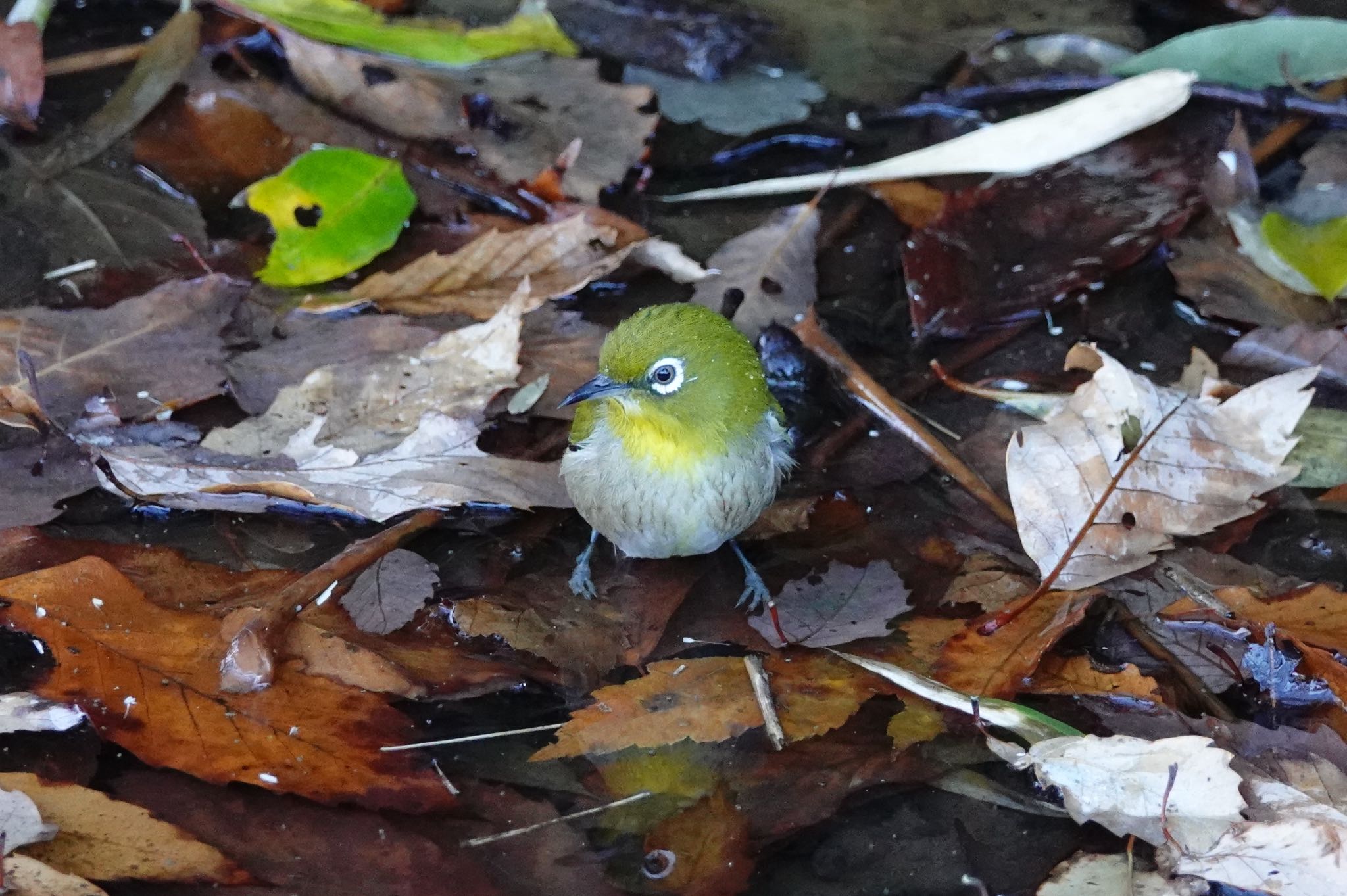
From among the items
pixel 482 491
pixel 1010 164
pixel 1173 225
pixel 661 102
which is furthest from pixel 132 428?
pixel 1173 225

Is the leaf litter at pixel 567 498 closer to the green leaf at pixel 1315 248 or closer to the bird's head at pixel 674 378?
the green leaf at pixel 1315 248

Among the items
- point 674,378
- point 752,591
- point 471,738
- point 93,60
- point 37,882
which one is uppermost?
point 93,60

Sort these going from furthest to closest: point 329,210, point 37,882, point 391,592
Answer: point 329,210, point 391,592, point 37,882

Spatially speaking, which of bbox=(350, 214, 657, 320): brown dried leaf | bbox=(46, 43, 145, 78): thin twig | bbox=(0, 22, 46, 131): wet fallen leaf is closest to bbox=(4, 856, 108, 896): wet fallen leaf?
bbox=(350, 214, 657, 320): brown dried leaf

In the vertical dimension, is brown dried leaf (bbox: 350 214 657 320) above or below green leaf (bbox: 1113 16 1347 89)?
below

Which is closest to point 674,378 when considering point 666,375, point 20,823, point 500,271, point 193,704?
point 666,375

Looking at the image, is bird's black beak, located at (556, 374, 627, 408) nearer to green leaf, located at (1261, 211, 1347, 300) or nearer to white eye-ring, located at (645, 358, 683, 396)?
white eye-ring, located at (645, 358, 683, 396)

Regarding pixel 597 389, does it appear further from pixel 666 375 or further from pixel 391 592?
pixel 391 592
